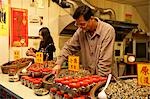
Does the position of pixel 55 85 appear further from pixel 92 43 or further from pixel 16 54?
pixel 16 54

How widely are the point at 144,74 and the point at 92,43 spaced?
0.94 meters

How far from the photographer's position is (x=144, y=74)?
142 centimetres

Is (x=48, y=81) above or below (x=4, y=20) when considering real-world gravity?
below

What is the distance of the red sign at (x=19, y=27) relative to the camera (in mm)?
4121

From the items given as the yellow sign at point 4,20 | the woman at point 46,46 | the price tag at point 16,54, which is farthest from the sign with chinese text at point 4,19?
the woman at point 46,46

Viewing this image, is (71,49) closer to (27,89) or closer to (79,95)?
(27,89)

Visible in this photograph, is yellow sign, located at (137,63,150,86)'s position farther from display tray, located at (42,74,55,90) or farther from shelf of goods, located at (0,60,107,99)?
display tray, located at (42,74,55,90)

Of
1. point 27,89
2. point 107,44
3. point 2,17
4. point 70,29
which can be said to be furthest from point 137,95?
point 70,29

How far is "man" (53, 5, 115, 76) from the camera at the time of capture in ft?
6.91

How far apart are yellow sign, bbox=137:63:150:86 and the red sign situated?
10.2 feet

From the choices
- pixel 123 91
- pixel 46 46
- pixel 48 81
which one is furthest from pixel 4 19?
pixel 123 91

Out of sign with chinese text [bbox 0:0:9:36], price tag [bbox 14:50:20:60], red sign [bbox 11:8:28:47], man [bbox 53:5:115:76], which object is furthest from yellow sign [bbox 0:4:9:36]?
man [bbox 53:5:115:76]

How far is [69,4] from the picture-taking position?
14.9 ft

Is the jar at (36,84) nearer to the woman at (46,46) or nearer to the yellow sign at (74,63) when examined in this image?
the yellow sign at (74,63)
